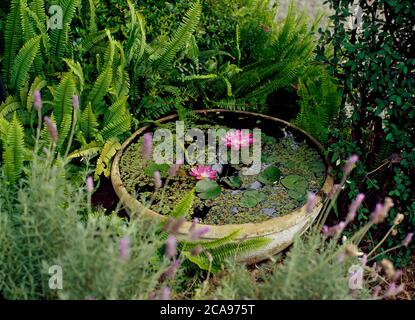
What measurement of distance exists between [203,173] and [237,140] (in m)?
0.31

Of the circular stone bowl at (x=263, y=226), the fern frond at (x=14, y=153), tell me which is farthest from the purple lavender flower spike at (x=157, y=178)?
the fern frond at (x=14, y=153)

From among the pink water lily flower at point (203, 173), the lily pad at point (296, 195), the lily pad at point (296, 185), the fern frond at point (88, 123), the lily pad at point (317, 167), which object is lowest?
the lily pad at point (296, 195)

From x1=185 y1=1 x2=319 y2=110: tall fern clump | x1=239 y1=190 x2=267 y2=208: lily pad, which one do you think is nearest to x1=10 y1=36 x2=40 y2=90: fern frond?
x1=185 y1=1 x2=319 y2=110: tall fern clump

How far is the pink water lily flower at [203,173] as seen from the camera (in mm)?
3240

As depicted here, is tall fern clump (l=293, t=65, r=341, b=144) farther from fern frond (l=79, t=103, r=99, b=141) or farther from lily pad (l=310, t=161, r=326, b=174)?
fern frond (l=79, t=103, r=99, b=141)

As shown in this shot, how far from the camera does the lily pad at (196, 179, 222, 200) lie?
3.16 metres

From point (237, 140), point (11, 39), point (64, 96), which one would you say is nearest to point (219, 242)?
point (237, 140)

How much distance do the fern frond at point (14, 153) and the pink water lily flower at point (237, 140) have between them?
1.12 metres

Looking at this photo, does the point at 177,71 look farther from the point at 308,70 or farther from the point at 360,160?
the point at 360,160

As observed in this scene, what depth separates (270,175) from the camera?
3.29 metres

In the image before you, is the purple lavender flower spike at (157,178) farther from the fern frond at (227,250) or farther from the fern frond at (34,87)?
the fern frond at (34,87)

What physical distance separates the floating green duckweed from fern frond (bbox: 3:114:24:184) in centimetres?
55

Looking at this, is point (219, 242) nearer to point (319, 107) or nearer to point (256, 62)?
point (319, 107)
